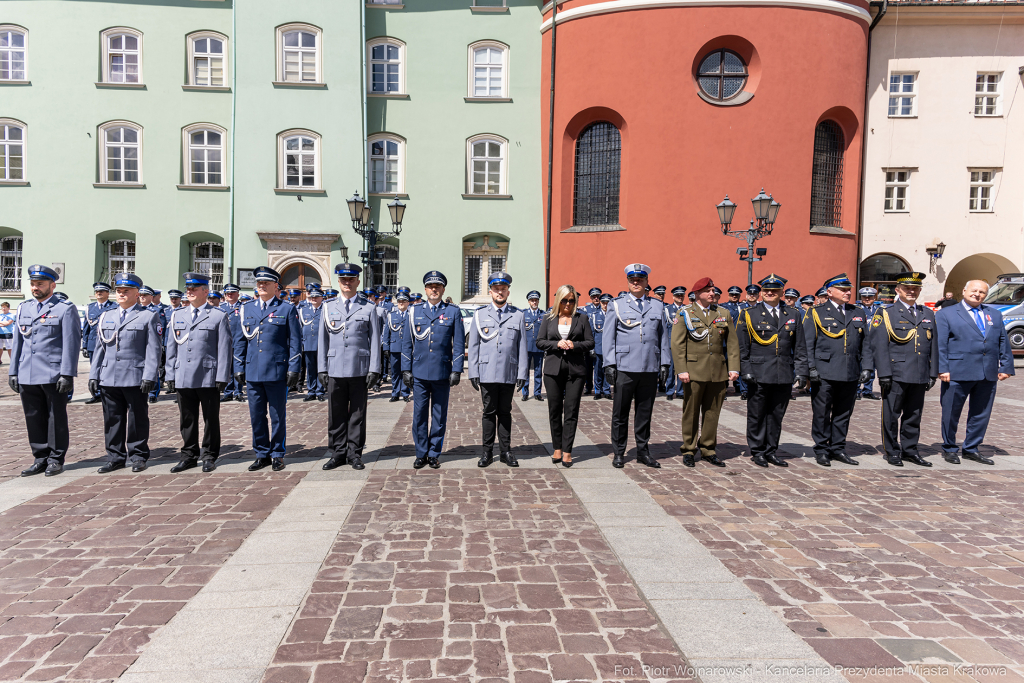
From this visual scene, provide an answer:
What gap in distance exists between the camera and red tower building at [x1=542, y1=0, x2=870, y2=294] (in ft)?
61.2

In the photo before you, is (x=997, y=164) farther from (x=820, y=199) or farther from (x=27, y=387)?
(x=27, y=387)

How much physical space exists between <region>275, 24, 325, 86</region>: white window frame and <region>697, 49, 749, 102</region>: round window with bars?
1236 cm

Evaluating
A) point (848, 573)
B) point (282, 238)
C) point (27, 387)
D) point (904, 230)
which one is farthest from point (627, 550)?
point (904, 230)

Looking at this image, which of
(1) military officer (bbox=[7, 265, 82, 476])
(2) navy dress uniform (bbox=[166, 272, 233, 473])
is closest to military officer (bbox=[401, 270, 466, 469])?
(2) navy dress uniform (bbox=[166, 272, 233, 473])

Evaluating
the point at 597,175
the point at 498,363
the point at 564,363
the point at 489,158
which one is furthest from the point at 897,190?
the point at 498,363

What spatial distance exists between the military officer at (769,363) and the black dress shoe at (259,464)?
5208mm

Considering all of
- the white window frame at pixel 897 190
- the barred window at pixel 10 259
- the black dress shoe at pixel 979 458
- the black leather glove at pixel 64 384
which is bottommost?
the black dress shoe at pixel 979 458

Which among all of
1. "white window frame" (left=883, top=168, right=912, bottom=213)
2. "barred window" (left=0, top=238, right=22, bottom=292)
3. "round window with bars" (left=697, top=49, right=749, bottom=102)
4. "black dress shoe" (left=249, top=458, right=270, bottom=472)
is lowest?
Answer: "black dress shoe" (left=249, top=458, right=270, bottom=472)

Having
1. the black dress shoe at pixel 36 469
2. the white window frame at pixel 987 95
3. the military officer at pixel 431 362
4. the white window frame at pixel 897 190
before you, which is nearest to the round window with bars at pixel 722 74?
the white window frame at pixel 897 190

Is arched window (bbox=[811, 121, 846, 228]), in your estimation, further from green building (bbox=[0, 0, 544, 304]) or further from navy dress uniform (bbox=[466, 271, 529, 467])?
navy dress uniform (bbox=[466, 271, 529, 467])

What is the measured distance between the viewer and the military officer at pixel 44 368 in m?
6.03

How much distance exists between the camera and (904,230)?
21.1m

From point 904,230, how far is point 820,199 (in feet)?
11.8

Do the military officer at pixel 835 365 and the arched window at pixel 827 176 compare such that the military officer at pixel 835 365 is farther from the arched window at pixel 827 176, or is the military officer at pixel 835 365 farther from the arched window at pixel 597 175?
the arched window at pixel 827 176
